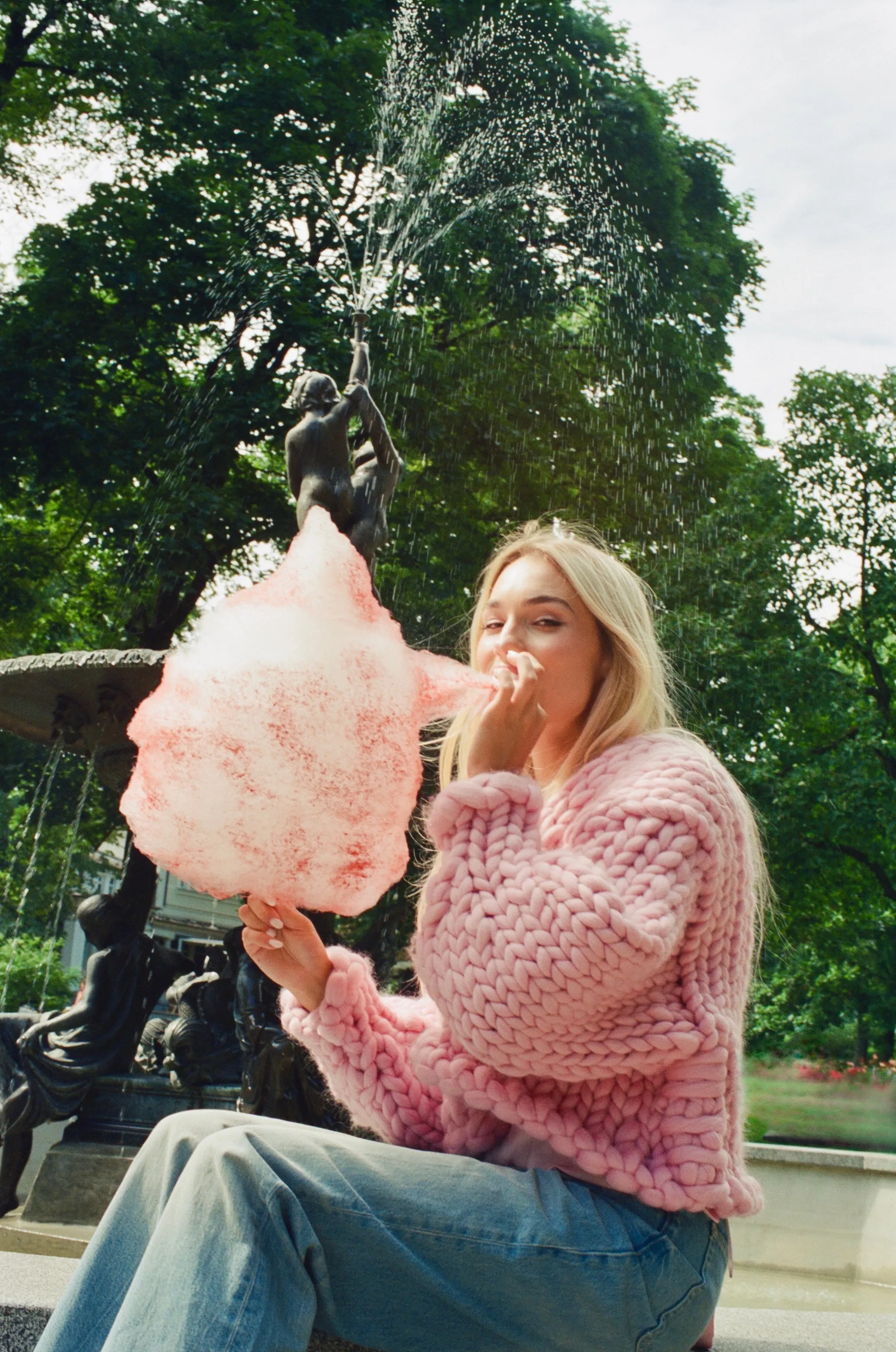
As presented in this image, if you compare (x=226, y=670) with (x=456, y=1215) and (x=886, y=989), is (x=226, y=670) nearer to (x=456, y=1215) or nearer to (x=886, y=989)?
(x=456, y=1215)

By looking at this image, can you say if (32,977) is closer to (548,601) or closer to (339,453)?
(339,453)

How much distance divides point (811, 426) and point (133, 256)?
874 cm

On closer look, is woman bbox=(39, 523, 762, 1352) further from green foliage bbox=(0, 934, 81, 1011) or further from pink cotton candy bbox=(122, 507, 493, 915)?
green foliage bbox=(0, 934, 81, 1011)

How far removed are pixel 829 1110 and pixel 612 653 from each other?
1176cm

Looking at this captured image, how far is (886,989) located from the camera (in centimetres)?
1977

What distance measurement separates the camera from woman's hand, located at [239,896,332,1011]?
2.21 metres

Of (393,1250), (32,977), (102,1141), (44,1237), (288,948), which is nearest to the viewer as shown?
(393,1250)

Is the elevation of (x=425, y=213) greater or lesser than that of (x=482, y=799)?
greater

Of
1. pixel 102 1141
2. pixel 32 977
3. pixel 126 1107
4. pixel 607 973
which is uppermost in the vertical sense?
pixel 607 973

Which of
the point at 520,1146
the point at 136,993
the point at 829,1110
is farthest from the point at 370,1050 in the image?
the point at 829,1110

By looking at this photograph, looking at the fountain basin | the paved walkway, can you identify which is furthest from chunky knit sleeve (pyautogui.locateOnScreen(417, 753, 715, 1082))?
the fountain basin

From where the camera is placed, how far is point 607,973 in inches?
68.4

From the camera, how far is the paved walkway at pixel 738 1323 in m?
2.39

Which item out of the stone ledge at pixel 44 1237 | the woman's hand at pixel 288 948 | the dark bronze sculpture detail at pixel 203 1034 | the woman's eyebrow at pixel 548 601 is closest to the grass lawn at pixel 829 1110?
the dark bronze sculpture detail at pixel 203 1034
